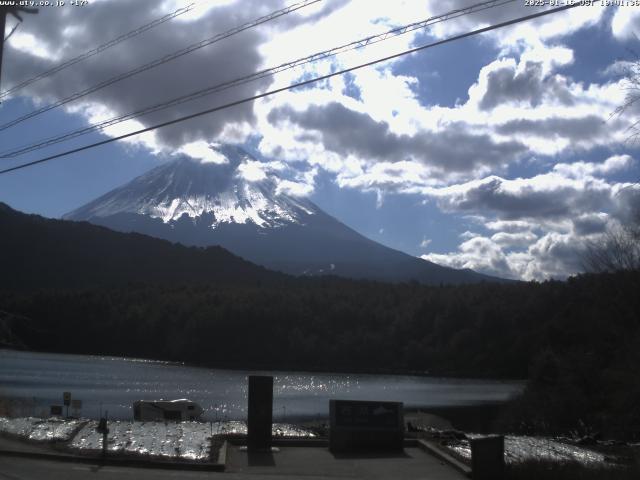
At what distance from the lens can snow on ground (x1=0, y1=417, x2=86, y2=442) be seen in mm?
20781

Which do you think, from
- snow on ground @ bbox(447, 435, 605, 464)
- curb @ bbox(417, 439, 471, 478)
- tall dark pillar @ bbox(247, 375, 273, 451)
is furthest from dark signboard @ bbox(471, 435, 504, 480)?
tall dark pillar @ bbox(247, 375, 273, 451)

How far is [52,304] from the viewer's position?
14350 cm

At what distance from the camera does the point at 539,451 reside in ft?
66.0

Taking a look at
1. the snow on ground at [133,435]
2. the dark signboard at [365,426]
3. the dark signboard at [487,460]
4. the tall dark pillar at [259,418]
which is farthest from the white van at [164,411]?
the dark signboard at [487,460]

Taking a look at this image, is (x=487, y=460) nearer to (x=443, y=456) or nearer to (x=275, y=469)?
(x=443, y=456)

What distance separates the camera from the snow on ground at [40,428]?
20781 millimetres

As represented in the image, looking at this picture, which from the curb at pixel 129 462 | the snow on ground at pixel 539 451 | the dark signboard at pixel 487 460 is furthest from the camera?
the snow on ground at pixel 539 451

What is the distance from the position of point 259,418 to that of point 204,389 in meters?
59.1

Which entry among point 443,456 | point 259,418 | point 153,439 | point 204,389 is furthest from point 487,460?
point 204,389

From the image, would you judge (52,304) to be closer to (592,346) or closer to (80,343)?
(80,343)

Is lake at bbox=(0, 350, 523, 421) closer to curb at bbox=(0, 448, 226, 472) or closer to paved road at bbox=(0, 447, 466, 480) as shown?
curb at bbox=(0, 448, 226, 472)

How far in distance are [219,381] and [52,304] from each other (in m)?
64.7

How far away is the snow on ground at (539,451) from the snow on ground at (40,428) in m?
10.1

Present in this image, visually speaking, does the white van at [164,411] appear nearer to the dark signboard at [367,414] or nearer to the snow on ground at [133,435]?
the snow on ground at [133,435]
